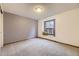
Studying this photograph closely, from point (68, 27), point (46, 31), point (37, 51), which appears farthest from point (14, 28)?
point (68, 27)

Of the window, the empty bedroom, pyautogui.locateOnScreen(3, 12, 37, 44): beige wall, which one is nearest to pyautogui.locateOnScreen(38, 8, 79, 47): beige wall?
the empty bedroom

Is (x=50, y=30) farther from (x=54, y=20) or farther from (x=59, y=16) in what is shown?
(x=59, y=16)

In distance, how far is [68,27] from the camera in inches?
116

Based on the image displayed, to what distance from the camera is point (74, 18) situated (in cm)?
271

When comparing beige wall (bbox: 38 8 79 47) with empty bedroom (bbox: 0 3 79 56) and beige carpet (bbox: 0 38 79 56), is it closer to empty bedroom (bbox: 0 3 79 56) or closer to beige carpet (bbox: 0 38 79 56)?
empty bedroom (bbox: 0 3 79 56)

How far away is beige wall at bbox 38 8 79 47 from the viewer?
8.70 ft

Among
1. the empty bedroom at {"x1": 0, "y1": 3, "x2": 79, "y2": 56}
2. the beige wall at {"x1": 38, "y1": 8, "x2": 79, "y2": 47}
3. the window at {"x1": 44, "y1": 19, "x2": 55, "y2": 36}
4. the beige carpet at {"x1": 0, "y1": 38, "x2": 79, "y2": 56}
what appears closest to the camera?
the beige carpet at {"x1": 0, "y1": 38, "x2": 79, "y2": 56}

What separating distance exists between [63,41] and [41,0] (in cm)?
288

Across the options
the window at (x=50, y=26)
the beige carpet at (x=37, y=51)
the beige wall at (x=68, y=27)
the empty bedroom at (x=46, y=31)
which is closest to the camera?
the beige carpet at (x=37, y=51)

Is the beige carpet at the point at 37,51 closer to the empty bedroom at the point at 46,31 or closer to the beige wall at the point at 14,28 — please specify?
the empty bedroom at the point at 46,31

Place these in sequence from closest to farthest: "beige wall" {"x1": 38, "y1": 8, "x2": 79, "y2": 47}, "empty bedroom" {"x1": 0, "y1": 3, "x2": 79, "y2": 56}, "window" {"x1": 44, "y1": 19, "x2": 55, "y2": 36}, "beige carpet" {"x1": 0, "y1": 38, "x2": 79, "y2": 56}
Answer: "beige carpet" {"x1": 0, "y1": 38, "x2": 79, "y2": 56} < "empty bedroom" {"x1": 0, "y1": 3, "x2": 79, "y2": 56} < "beige wall" {"x1": 38, "y1": 8, "x2": 79, "y2": 47} < "window" {"x1": 44, "y1": 19, "x2": 55, "y2": 36}

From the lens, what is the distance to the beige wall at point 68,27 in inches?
104

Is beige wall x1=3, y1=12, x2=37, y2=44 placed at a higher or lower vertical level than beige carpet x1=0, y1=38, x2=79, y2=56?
higher

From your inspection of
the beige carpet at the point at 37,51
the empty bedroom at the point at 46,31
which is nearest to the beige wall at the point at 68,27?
the empty bedroom at the point at 46,31
